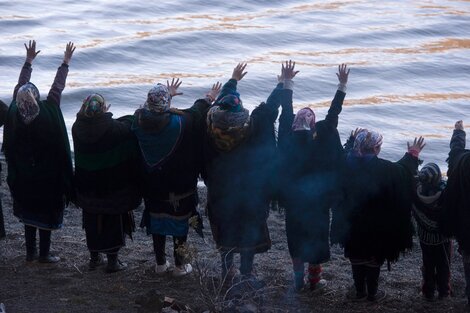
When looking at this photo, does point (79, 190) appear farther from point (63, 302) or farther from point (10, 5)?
point (10, 5)

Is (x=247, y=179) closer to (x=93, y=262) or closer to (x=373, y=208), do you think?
(x=373, y=208)

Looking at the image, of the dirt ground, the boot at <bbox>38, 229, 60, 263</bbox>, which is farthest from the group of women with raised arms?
the boot at <bbox>38, 229, 60, 263</bbox>

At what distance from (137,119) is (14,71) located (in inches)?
409

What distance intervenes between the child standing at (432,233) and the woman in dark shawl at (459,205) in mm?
111

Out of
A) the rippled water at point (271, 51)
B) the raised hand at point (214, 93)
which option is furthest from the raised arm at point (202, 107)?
the rippled water at point (271, 51)

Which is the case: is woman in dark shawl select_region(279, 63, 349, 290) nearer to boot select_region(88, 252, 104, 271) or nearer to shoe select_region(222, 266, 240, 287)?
shoe select_region(222, 266, 240, 287)

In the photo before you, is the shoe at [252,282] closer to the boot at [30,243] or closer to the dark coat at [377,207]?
the dark coat at [377,207]

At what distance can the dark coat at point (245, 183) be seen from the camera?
779 cm

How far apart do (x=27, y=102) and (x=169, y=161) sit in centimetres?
121

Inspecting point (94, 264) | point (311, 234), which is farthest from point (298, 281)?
point (94, 264)

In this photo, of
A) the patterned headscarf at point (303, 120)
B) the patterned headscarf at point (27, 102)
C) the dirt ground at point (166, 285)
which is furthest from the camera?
the patterned headscarf at point (27, 102)

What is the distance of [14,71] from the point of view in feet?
58.9

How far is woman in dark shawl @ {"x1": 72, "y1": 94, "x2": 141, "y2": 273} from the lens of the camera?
812 centimetres

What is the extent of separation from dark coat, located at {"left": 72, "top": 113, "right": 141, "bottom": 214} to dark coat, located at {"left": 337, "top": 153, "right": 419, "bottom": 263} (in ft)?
5.53
